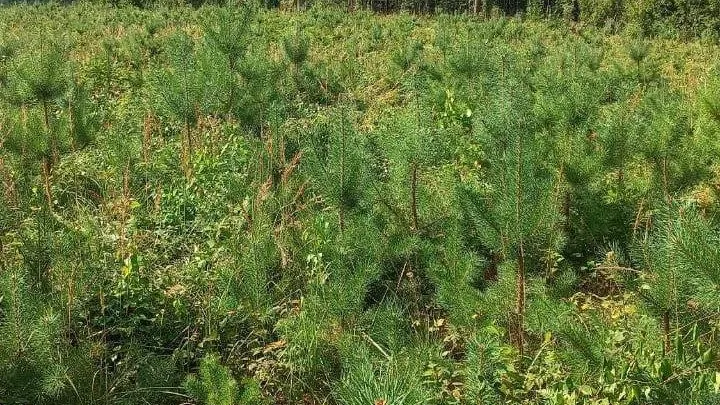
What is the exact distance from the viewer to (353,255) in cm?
272

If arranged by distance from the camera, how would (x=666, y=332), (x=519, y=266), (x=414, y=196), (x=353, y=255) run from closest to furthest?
(x=666, y=332) → (x=519, y=266) → (x=353, y=255) → (x=414, y=196)

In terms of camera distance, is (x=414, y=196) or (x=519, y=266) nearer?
(x=519, y=266)

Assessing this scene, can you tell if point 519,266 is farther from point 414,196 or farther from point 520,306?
point 414,196

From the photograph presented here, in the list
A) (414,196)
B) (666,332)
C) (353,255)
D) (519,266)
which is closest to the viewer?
(666,332)

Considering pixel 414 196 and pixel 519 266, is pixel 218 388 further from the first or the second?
pixel 414 196

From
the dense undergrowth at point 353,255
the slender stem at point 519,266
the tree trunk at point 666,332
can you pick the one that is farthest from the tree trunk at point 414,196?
the tree trunk at point 666,332

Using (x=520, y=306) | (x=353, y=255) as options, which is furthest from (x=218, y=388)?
(x=520, y=306)

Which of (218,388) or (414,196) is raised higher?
(414,196)

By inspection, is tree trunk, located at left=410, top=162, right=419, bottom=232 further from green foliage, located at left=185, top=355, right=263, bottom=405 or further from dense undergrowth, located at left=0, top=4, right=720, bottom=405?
green foliage, located at left=185, top=355, right=263, bottom=405

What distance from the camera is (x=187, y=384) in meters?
2.00

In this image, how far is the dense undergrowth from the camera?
187cm

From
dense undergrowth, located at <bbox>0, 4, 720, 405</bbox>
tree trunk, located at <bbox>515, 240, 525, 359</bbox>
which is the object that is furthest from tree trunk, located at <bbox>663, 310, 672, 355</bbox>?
tree trunk, located at <bbox>515, 240, 525, 359</bbox>

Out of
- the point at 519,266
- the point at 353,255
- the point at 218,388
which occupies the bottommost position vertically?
the point at 218,388

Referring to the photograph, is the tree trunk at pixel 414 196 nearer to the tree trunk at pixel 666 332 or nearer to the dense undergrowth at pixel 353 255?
the dense undergrowth at pixel 353 255
